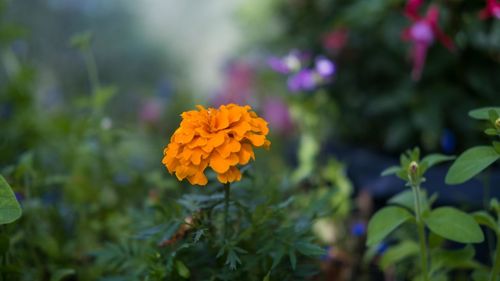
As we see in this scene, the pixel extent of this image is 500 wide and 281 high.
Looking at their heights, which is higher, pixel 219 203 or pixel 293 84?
pixel 293 84

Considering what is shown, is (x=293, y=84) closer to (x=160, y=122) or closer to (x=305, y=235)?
(x=305, y=235)

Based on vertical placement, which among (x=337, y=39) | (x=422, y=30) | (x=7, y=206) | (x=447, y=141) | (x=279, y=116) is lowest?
(x=7, y=206)

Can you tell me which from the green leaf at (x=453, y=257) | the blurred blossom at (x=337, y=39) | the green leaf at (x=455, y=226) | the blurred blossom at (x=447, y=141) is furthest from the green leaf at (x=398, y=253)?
the blurred blossom at (x=337, y=39)

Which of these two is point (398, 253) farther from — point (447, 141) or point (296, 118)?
point (296, 118)

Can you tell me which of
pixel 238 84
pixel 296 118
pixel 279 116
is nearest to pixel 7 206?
pixel 296 118

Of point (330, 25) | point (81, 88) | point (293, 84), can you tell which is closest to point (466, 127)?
point (293, 84)

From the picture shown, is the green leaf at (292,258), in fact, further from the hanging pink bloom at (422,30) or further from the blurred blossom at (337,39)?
the blurred blossom at (337,39)
